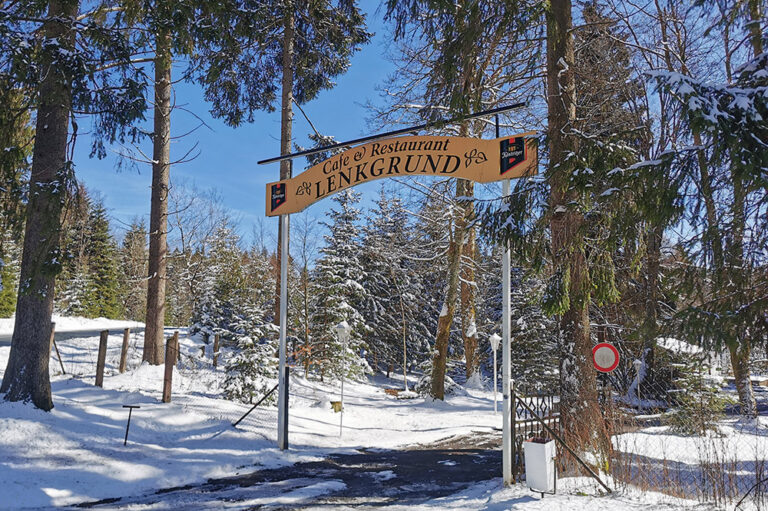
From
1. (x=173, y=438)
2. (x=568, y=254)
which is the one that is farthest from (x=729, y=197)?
(x=173, y=438)

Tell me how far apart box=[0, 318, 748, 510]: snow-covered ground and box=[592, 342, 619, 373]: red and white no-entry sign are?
1.95 meters

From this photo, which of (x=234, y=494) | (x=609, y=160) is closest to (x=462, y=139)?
(x=609, y=160)

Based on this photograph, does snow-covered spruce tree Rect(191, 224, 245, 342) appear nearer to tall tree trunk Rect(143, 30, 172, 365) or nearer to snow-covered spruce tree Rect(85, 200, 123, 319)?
snow-covered spruce tree Rect(85, 200, 123, 319)

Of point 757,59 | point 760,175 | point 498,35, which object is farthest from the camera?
point 498,35

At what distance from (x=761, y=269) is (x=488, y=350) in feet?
99.1

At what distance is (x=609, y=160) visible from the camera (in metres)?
6.70

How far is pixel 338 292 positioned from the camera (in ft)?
85.2

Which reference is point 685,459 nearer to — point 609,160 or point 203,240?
point 609,160

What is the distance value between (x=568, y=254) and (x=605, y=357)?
2.02 m

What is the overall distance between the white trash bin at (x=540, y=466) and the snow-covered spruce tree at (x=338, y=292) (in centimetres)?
1611

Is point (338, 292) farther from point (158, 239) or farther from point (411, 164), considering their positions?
point (411, 164)

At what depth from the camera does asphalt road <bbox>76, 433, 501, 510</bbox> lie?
6348 mm

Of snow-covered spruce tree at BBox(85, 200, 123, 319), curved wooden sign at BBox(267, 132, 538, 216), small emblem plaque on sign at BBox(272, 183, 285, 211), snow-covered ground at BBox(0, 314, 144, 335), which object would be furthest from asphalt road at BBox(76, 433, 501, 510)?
snow-covered spruce tree at BBox(85, 200, 123, 319)

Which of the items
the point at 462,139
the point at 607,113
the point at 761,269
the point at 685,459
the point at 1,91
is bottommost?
the point at 685,459
